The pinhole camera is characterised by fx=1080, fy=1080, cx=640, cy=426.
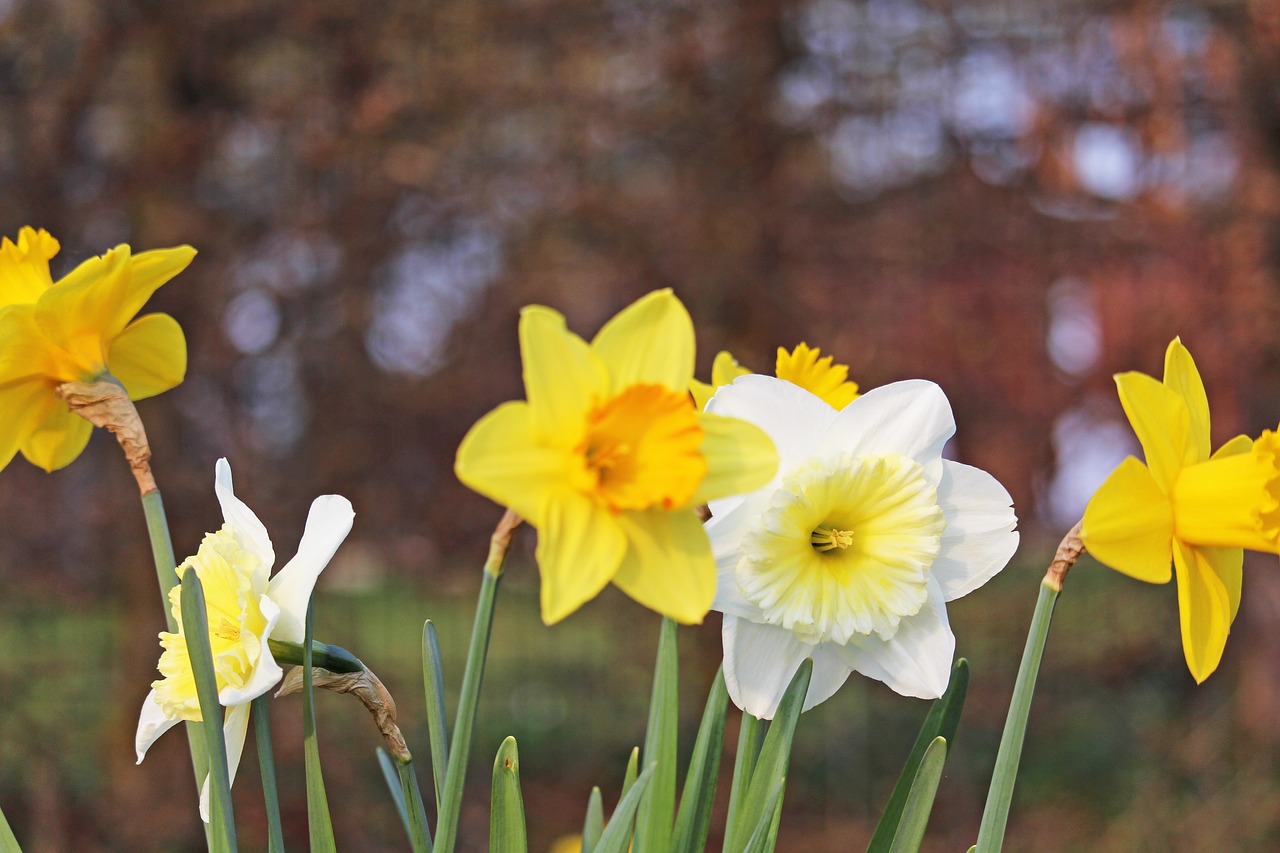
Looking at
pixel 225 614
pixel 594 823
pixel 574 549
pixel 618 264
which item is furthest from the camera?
pixel 618 264

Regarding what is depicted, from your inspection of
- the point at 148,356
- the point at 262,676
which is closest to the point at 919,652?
the point at 262,676

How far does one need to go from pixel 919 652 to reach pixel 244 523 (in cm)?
27

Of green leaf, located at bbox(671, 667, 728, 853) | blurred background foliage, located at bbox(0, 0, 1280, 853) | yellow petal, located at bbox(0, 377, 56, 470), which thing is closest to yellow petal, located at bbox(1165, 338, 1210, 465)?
green leaf, located at bbox(671, 667, 728, 853)

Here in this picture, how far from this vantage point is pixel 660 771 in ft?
1.60

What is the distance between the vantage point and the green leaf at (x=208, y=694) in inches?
14.3

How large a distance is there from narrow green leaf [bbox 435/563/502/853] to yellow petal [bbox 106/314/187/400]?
21cm

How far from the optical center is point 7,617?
77.8 inches

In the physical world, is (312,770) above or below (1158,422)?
below

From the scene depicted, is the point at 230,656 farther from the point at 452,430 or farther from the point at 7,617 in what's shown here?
the point at 7,617

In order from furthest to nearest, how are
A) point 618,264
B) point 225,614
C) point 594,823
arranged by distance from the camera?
point 618,264
point 594,823
point 225,614

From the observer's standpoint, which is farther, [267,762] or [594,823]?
[594,823]

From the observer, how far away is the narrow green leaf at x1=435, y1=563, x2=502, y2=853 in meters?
0.36

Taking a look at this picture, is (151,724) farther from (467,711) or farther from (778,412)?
(778,412)

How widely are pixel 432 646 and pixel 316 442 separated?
165 cm
